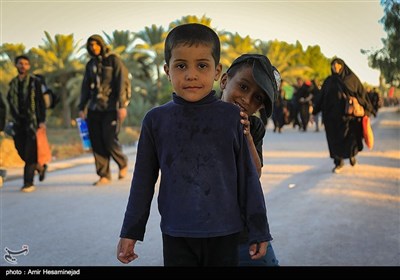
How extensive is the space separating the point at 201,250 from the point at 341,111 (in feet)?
20.9

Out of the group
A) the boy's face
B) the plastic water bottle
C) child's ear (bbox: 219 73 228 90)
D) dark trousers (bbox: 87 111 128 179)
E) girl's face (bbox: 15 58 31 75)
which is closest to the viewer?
the boy's face

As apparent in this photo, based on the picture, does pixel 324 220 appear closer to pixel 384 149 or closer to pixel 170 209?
pixel 170 209

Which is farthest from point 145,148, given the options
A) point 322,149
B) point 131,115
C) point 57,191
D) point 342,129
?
point 131,115

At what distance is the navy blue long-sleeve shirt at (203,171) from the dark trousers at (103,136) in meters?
5.05

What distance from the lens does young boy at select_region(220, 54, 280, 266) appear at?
2129 mm

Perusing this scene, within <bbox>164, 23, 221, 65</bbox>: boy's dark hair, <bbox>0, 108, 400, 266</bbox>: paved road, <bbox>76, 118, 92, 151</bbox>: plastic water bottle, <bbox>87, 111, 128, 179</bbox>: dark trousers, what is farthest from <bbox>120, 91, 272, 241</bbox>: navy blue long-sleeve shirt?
<bbox>76, 118, 92, 151</bbox>: plastic water bottle

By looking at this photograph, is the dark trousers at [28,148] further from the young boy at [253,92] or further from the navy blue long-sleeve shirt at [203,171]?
the navy blue long-sleeve shirt at [203,171]

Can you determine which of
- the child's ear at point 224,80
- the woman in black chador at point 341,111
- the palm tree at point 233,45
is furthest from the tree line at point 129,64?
the child's ear at point 224,80

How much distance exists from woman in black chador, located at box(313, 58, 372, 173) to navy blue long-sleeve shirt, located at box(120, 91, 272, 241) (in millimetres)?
6034

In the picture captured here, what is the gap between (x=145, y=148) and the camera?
6.41ft

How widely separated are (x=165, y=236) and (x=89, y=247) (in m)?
Result: 2.09

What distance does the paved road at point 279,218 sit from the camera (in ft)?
11.9

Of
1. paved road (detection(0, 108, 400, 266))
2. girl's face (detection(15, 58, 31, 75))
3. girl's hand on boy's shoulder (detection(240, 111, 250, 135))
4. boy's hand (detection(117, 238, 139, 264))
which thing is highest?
girl's face (detection(15, 58, 31, 75))

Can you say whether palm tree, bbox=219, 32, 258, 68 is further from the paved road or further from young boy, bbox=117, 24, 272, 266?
young boy, bbox=117, 24, 272, 266
